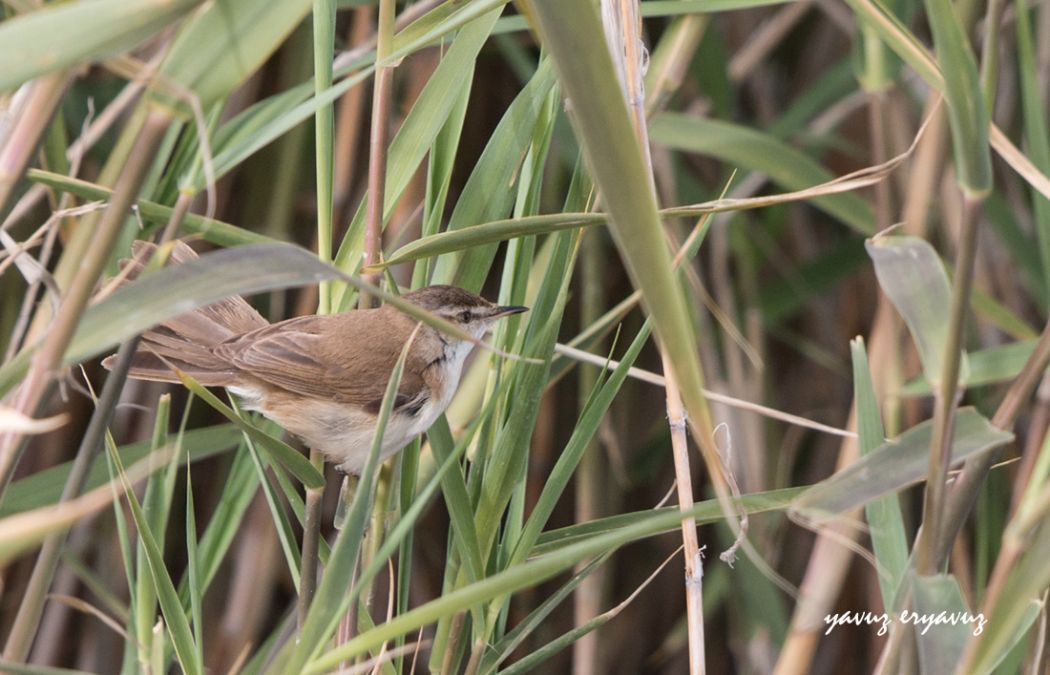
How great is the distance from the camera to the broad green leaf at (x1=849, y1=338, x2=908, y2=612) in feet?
3.79

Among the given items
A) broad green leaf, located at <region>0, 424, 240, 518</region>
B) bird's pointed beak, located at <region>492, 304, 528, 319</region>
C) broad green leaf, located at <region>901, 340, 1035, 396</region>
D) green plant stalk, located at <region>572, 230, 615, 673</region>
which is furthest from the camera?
green plant stalk, located at <region>572, 230, 615, 673</region>

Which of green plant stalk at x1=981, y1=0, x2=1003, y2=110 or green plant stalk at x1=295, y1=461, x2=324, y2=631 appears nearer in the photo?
green plant stalk at x1=981, y1=0, x2=1003, y2=110

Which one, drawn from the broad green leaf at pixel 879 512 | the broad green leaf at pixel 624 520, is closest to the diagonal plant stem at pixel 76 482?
the broad green leaf at pixel 624 520

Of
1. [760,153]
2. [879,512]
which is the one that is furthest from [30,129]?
[760,153]

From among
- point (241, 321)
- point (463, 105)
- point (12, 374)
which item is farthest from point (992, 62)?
point (241, 321)

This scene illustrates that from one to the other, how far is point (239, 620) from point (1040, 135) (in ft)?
5.77

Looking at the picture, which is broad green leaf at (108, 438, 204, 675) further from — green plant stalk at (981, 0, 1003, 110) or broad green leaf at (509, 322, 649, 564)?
green plant stalk at (981, 0, 1003, 110)

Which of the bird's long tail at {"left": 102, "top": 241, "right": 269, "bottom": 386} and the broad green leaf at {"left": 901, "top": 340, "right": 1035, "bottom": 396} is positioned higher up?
the bird's long tail at {"left": 102, "top": 241, "right": 269, "bottom": 386}

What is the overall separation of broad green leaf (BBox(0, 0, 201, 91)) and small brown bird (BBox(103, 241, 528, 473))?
2.74 ft

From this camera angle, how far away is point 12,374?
103cm

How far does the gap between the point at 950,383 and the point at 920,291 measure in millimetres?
106

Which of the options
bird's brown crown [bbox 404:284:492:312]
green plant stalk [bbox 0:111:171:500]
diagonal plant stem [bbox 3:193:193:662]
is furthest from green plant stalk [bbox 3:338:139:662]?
bird's brown crown [bbox 404:284:492:312]

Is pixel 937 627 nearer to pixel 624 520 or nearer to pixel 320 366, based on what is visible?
pixel 624 520

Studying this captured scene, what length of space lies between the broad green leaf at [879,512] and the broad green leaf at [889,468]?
0.79 ft
